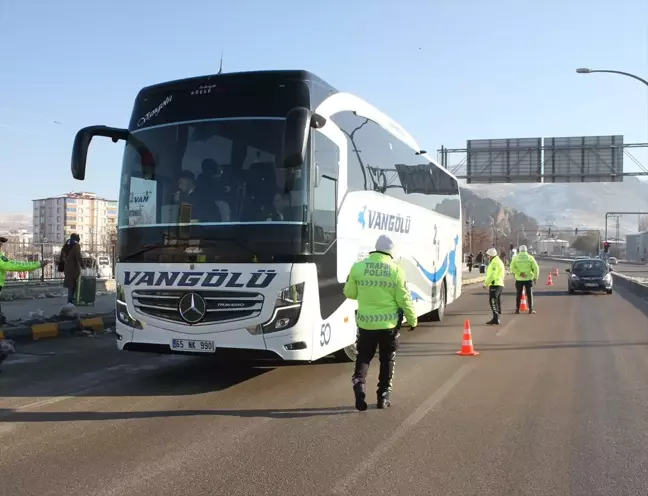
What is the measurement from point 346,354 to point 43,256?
1709cm

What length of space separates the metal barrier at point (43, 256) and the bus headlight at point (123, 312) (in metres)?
13.2

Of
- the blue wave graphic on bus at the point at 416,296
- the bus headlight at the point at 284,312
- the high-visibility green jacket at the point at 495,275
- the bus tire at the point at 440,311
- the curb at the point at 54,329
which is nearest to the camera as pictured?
the bus headlight at the point at 284,312

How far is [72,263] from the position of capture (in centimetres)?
1625

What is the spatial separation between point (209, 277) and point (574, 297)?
72.2 feet

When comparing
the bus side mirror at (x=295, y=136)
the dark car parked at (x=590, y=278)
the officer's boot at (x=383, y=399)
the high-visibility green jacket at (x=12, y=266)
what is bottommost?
the officer's boot at (x=383, y=399)

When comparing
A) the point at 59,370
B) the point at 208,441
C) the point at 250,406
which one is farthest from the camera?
the point at 59,370

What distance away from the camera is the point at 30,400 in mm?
7262

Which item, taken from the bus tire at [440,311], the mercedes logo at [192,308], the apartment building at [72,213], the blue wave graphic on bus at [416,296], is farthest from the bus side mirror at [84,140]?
the apartment building at [72,213]

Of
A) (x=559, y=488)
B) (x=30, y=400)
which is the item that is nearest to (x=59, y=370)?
(x=30, y=400)

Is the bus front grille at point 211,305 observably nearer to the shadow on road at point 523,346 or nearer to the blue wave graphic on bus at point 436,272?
the shadow on road at point 523,346

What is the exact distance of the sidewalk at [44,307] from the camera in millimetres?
15434

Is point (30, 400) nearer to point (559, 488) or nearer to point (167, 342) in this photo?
point (167, 342)

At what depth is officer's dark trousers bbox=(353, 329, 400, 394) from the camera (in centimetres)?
667

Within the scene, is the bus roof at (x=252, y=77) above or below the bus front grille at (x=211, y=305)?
above
